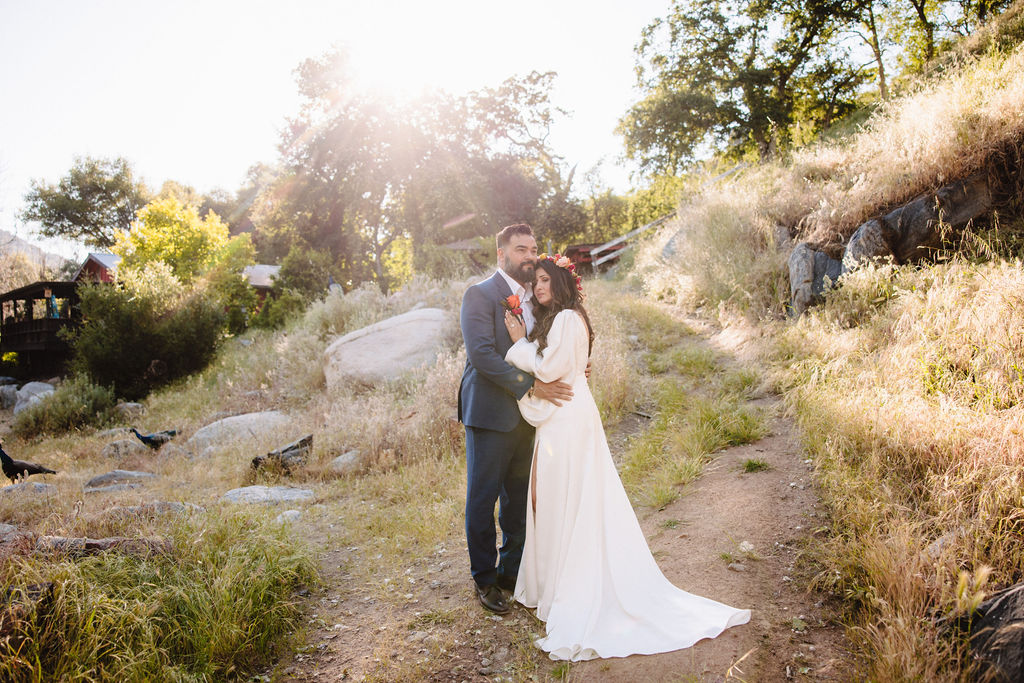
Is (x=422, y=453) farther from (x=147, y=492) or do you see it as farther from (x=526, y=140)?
(x=526, y=140)

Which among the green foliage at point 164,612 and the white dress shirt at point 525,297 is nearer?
the green foliage at point 164,612

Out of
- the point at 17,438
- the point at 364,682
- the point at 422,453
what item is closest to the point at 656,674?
the point at 364,682

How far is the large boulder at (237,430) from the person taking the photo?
30.6 feet

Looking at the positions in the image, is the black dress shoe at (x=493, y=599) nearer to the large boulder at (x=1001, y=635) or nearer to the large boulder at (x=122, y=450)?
the large boulder at (x=1001, y=635)

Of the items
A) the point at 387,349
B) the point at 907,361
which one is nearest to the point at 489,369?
the point at 907,361

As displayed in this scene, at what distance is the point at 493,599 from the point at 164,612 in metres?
1.95

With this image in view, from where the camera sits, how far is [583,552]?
3301 mm

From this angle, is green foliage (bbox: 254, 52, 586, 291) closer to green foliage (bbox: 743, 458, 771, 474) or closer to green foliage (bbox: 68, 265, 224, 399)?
green foliage (bbox: 68, 265, 224, 399)

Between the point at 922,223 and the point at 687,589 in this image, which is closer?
the point at 687,589

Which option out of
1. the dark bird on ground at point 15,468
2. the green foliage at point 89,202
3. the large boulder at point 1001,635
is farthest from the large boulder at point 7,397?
the green foliage at point 89,202

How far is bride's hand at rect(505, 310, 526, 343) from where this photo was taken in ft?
12.1

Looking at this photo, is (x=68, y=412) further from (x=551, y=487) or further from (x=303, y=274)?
(x=551, y=487)

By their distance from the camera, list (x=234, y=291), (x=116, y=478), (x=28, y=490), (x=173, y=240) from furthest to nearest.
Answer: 1. (x=173, y=240)
2. (x=234, y=291)
3. (x=116, y=478)
4. (x=28, y=490)

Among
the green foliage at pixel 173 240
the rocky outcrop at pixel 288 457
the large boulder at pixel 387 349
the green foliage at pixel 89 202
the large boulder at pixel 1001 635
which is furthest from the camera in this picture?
the green foliage at pixel 89 202
